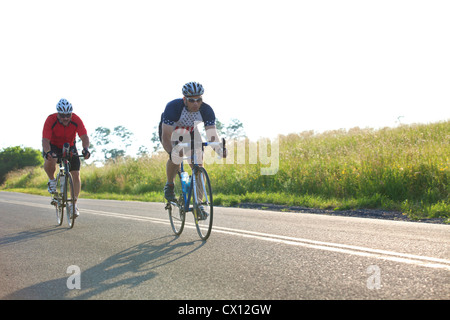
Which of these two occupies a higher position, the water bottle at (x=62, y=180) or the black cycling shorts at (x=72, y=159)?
the black cycling shorts at (x=72, y=159)

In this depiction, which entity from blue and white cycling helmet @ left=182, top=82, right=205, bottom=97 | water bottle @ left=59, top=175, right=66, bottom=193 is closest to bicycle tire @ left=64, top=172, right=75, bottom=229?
water bottle @ left=59, top=175, right=66, bottom=193

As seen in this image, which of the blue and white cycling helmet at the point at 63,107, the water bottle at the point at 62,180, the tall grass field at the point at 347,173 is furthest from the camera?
the tall grass field at the point at 347,173

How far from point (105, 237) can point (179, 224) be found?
1.16 metres

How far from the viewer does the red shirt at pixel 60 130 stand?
25.8 feet

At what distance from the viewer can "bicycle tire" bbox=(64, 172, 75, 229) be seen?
7.74m

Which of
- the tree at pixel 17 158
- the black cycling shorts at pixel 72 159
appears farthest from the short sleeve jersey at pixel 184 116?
the tree at pixel 17 158

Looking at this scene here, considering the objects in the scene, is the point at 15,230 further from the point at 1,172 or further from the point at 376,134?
the point at 1,172

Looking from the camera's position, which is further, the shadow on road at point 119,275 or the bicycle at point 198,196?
the bicycle at point 198,196

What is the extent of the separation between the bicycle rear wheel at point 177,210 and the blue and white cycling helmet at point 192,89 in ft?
4.55

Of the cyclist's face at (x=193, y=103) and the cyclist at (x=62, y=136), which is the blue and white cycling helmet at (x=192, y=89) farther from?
the cyclist at (x=62, y=136)

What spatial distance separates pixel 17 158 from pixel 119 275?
49.3 metres

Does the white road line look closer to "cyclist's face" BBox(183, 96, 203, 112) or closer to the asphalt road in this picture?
the asphalt road

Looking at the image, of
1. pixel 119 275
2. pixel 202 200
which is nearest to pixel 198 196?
pixel 202 200

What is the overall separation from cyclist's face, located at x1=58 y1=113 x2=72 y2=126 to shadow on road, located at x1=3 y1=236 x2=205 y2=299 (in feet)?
11.7
